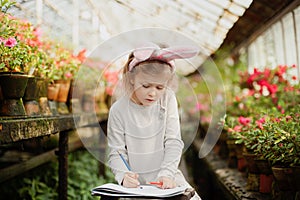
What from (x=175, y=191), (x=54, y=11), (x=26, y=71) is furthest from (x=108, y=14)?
(x=175, y=191)

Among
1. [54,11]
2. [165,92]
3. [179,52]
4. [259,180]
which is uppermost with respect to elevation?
[54,11]

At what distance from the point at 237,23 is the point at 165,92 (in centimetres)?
391

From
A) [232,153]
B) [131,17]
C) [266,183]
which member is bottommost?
[266,183]

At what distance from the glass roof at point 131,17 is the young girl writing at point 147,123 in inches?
104

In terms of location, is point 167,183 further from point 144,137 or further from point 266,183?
point 266,183

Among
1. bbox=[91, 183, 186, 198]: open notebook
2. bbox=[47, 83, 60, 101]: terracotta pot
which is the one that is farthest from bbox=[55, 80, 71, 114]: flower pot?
bbox=[91, 183, 186, 198]: open notebook

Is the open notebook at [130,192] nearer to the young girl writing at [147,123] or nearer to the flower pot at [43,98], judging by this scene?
the young girl writing at [147,123]

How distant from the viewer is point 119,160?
2.00 m

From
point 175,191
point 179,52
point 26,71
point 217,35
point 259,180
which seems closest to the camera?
point 175,191

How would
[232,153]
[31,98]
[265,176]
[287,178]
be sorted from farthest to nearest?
[232,153] < [265,176] < [31,98] < [287,178]

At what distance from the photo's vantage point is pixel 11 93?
2.34 meters

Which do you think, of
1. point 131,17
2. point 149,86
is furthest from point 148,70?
point 131,17

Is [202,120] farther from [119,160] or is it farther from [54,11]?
[119,160]

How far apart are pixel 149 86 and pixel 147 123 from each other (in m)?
0.20
